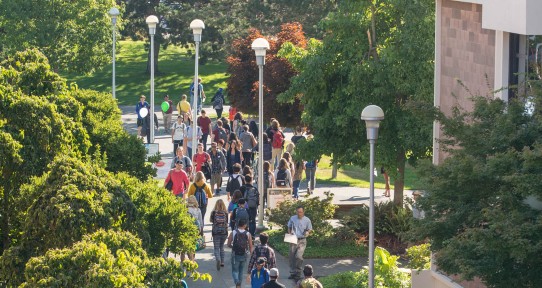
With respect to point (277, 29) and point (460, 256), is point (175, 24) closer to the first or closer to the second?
point (277, 29)

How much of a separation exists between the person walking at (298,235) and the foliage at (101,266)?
10.5m

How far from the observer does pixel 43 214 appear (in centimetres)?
1279

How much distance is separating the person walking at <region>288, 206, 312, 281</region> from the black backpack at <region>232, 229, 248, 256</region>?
1.58m

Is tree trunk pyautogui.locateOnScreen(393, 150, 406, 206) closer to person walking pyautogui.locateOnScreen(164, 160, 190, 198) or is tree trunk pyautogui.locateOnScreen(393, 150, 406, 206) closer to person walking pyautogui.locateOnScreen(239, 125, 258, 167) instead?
person walking pyautogui.locateOnScreen(164, 160, 190, 198)

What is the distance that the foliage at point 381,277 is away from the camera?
21516 millimetres

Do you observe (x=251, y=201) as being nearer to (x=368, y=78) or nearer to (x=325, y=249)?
(x=325, y=249)

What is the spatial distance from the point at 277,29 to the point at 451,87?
35.4 meters

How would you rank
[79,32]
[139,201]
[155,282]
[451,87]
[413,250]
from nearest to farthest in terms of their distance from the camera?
[155,282]
[139,201]
[451,87]
[413,250]
[79,32]

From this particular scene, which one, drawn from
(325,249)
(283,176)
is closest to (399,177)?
(325,249)

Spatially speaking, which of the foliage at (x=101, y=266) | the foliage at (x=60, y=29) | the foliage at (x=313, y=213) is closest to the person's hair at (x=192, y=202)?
the foliage at (x=313, y=213)

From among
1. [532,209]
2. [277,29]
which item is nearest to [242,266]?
[532,209]

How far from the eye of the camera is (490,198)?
14312mm

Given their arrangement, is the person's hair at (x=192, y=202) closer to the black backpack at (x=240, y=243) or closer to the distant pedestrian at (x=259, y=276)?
the black backpack at (x=240, y=243)

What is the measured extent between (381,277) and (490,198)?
7.45 metres
